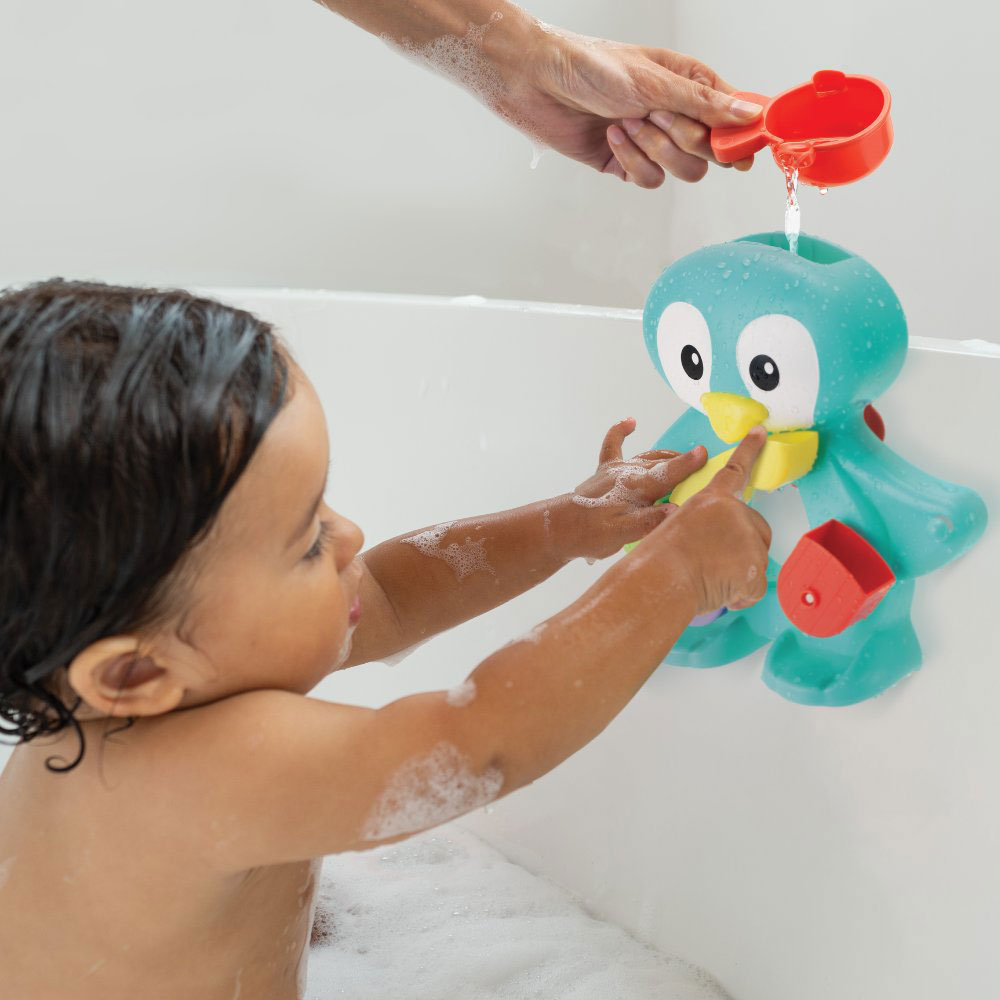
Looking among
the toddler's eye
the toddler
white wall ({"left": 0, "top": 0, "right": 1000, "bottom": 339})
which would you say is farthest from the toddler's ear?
white wall ({"left": 0, "top": 0, "right": 1000, "bottom": 339})

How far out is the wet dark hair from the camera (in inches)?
24.5

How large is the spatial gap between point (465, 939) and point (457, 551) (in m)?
0.39

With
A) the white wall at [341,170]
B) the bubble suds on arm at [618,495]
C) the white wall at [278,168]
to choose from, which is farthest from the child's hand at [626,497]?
the white wall at [278,168]

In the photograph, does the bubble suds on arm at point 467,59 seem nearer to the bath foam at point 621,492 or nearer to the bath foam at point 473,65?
the bath foam at point 473,65

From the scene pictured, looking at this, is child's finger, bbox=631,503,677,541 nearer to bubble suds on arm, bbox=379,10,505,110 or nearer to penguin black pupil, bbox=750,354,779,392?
penguin black pupil, bbox=750,354,779,392

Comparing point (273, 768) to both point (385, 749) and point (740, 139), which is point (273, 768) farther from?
point (740, 139)

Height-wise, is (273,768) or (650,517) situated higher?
(650,517)

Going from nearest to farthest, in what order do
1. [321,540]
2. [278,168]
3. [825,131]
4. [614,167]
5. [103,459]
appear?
[103,459] < [321,540] < [825,131] < [614,167] < [278,168]

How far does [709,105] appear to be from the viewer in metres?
0.91

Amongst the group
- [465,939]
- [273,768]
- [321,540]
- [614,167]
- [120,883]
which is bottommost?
[465,939]

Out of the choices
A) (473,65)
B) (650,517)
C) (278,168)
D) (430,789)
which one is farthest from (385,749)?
(278,168)

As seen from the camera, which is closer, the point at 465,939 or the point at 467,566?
the point at 467,566

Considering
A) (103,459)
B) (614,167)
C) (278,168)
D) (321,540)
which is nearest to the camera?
(103,459)

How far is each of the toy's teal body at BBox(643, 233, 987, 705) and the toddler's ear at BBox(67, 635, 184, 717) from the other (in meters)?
0.42
